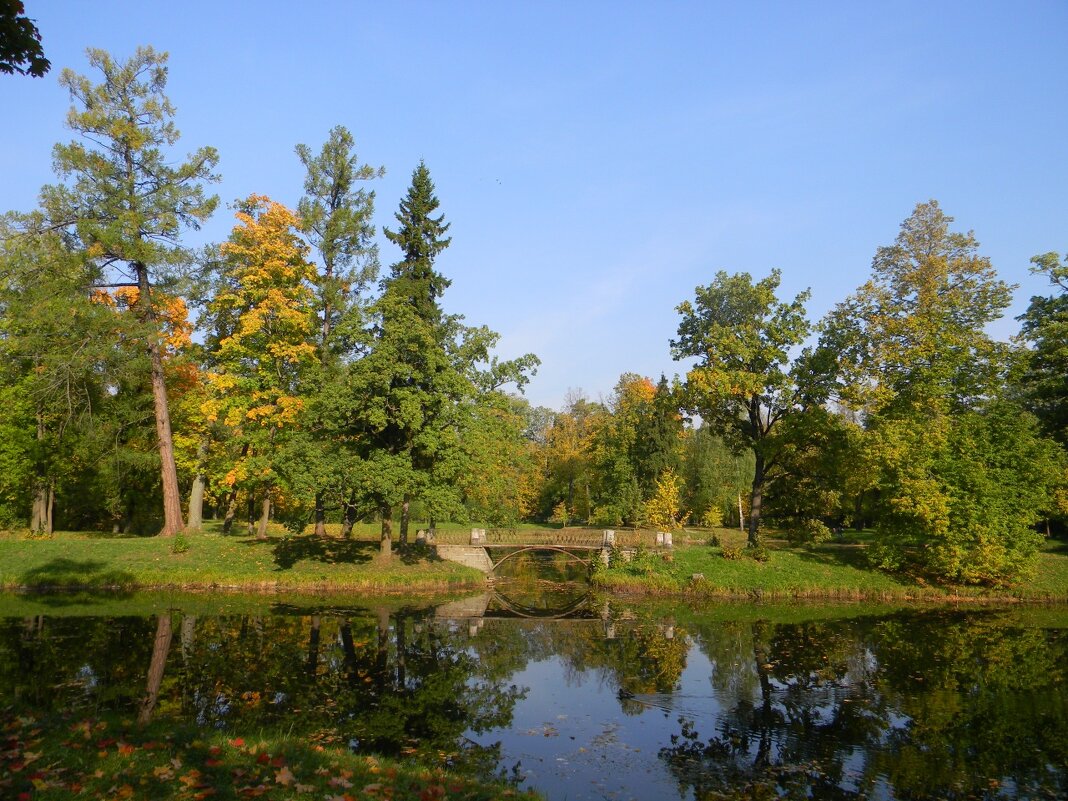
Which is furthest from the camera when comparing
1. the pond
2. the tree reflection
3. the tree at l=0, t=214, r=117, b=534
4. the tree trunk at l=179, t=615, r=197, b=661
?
the tree at l=0, t=214, r=117, b=534

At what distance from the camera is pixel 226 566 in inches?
1083

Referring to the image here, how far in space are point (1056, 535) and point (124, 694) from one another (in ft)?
165

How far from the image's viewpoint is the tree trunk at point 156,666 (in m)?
11.6

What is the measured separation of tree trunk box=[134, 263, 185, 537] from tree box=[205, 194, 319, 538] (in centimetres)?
208

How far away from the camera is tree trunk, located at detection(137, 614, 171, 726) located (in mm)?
11598

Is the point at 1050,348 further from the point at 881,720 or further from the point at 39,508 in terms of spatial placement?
the point at 39,508

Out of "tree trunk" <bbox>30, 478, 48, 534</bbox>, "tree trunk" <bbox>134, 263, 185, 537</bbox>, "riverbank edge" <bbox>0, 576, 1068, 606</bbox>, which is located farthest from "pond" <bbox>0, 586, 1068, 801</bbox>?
"tree trunk" <bbox>30, 478, 48, 534</bbox>

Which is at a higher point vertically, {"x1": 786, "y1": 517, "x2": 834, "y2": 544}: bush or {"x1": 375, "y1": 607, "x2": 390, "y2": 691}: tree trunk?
{"x1": 786, "y1": 517, "x2": 834, "y2": 544}: bush

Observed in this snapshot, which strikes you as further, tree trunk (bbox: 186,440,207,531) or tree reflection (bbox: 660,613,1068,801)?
tree trunk (bbox: 186,440,207,531)

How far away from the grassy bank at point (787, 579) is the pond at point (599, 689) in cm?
460

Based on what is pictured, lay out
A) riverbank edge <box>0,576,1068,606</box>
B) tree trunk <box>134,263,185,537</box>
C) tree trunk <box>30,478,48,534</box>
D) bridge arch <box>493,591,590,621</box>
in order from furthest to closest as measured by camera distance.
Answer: tree trunk <box>30,478,48,534</box> → tree trunk <box>134,263,185,537</box> → riverbank edge <box>0,576,1068,606</box> → bridge arch <box>493,591,590,621</box>

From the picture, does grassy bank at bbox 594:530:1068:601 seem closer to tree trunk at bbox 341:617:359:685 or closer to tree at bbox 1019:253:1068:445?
tree at bbox 1019:253:1068:445

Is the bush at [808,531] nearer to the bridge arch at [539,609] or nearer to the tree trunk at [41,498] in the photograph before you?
the bridge arch at [539,609]

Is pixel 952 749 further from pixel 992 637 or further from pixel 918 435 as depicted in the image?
pixel 918 435
